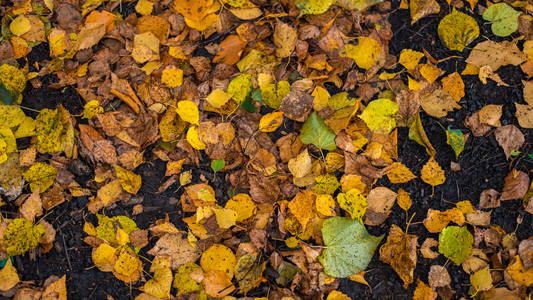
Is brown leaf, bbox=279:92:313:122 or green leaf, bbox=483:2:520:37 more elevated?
green leaf, bbox=483:2:520:37

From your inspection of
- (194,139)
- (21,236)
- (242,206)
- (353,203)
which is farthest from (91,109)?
(353,203)

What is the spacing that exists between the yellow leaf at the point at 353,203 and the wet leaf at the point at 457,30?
2.92 feet

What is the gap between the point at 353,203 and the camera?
1.73 metres

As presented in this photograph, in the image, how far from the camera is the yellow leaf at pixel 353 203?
5.67 feet

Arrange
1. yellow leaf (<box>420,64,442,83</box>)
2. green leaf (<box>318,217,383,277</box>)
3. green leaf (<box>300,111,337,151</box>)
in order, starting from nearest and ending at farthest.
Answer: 1. green leaf (<box>318,217,383,277</box>)
2. green leaf (<box>300,111,337,151</box>)
3. yellow leaf (<box>420,64,442,83</box>)

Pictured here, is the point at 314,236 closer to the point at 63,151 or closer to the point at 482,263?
the point at 482,263

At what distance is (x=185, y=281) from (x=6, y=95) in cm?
122

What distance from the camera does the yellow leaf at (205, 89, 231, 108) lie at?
1.82 m

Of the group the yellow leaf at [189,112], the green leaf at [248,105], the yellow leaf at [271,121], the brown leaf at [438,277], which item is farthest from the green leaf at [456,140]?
the yellow leaf at [189,112]

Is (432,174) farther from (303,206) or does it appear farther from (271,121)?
(271,121)

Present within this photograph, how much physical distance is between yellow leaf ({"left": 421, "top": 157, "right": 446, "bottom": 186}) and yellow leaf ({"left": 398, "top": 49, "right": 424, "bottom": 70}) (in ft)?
1.55

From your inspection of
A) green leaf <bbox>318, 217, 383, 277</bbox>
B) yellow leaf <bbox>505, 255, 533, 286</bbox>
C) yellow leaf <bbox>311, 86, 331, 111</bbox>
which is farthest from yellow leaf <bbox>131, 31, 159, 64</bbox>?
yellow leaf <bbox>505, 255, 533, 286</bbox>

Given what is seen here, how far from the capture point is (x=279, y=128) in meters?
1.84

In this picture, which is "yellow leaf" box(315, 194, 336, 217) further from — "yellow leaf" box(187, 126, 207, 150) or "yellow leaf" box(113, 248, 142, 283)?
"yellow leaf" box(113, 248, 142, 283)
